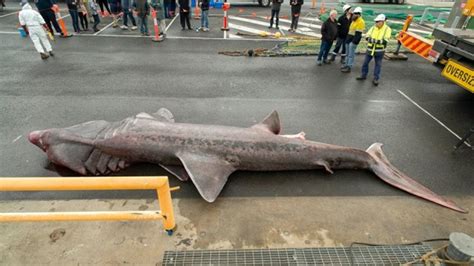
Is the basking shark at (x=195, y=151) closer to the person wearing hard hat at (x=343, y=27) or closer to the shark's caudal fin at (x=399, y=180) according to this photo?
the shark's caudal fin at (x=399, y=180)

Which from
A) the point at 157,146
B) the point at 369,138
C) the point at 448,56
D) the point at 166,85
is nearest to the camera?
the point at 157,146

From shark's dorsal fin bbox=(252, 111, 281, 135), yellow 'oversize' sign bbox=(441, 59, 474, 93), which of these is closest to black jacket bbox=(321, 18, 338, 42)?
yellow 'oversize' sign bbox=(441, 59, 474, 93)

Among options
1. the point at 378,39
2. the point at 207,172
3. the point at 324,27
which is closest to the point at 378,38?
the point at 378,39

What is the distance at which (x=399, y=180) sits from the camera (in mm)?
4633

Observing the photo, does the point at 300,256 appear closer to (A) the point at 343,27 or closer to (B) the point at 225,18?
(A) the point at 343,27

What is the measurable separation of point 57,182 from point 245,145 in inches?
108

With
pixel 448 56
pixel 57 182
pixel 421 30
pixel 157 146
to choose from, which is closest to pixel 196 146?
pixel 157 146

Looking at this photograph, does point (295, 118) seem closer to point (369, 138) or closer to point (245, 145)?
point (369, 138)

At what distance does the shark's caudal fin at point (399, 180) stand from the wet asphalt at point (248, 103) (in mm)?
176

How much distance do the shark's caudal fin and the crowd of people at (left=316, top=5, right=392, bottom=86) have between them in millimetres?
4592

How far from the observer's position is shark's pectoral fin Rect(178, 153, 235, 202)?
13.4 ft

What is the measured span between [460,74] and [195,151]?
6789 millimetres

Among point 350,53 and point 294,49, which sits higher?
point 350,53

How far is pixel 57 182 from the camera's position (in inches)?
103
